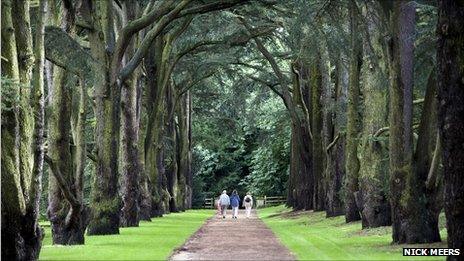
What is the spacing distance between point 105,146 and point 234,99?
25.9 metres

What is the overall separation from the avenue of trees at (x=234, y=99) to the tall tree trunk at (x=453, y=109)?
20mm

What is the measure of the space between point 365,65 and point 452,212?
13.1 m

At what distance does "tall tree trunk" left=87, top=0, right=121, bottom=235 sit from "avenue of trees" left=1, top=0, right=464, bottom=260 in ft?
0.12

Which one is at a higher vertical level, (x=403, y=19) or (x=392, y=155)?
(x=403, y=19)

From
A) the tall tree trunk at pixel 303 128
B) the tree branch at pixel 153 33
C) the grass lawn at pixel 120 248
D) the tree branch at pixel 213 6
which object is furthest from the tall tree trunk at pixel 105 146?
the tall tree trunk at pixel 303 128

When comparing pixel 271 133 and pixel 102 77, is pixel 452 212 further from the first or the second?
pixel 271 133

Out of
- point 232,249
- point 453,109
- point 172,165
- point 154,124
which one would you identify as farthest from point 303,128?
point 453,109

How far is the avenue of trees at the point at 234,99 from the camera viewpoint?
43.4 ft

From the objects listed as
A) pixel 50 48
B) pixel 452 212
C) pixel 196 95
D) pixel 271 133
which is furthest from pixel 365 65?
pixel 196 95

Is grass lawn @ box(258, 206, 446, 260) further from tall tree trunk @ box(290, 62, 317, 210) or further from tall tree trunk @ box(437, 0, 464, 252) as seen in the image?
tall tree trunk @ box(290, 62, 317, 210)

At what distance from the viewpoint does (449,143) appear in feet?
37.8

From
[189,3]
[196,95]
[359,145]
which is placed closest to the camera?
[189,3]

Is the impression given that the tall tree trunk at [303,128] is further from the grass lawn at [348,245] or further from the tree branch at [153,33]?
the tree branch at [153,33]

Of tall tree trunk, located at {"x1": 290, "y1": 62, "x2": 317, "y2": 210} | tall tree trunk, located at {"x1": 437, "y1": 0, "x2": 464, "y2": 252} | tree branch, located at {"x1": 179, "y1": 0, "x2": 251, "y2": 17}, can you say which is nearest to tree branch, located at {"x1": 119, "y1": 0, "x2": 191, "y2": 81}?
tree branch, located at {"x1": 179, "y1": 0, "x2": 251, "y2": 17}
